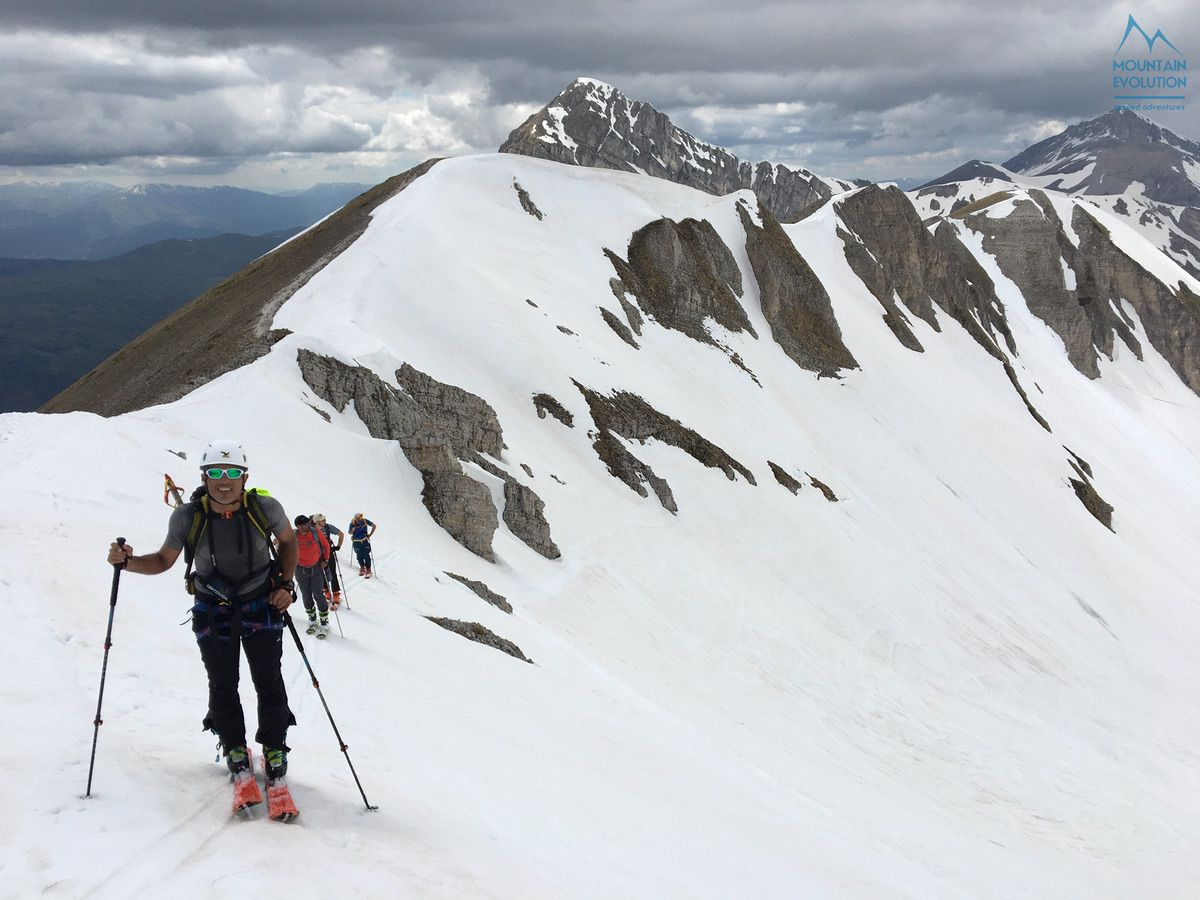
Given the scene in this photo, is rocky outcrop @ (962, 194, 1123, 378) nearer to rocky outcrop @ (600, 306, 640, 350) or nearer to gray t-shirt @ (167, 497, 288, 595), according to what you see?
rocky outcrop @ (600, 306, 640, 350)

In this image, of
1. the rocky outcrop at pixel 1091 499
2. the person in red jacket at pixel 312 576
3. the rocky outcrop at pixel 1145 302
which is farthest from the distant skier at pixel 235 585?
the rocky outcrop at pixel 1145 302

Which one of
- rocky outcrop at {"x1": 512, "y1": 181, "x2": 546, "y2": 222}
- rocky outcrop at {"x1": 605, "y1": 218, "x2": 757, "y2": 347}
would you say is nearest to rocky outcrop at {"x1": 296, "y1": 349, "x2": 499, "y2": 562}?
rocky outcrop at {"x1": 605, "y1": 218, "x2": 757, "y2": 347}

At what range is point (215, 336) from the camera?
1479 inches

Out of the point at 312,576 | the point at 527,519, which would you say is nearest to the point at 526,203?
the point at 527,519

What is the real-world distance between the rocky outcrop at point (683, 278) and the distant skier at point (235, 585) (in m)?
47.9

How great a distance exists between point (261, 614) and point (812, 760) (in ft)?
64.7

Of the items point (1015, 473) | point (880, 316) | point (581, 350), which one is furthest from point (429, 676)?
point (880, 316)

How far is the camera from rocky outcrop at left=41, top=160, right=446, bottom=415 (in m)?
32.0

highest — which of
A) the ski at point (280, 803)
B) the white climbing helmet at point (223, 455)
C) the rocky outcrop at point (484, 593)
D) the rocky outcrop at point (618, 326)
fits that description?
the rocky outcrop at point (618, 326)

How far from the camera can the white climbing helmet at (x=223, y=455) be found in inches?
243

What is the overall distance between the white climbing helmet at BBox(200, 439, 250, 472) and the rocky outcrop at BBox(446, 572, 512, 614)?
15.7 meters

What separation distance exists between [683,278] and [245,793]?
54385 millimetres

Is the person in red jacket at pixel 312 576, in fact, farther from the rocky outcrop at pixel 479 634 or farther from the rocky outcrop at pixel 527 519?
the rocky outcrop at pixel 527 519

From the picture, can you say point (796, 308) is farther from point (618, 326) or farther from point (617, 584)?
point (617, 584)
